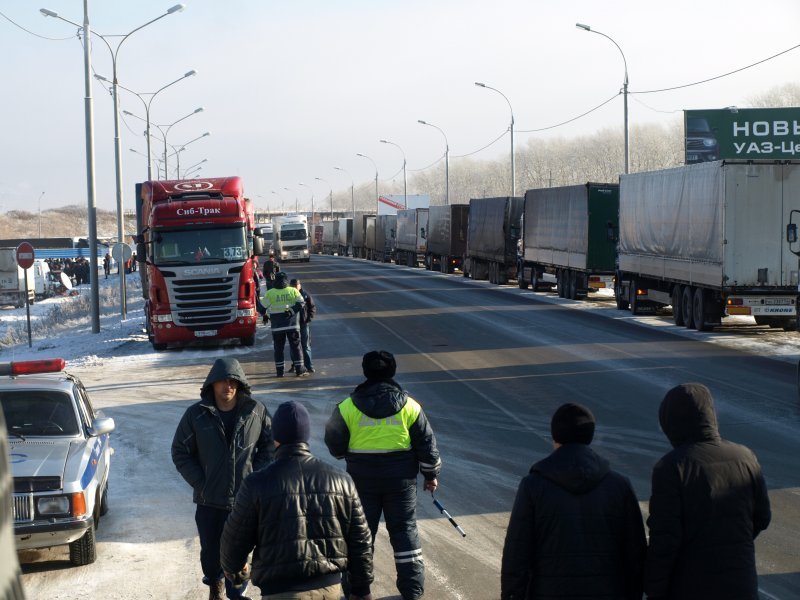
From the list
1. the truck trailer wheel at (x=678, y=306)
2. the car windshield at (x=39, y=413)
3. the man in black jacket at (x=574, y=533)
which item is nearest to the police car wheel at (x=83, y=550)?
the car windshield at (x=39, y=413)

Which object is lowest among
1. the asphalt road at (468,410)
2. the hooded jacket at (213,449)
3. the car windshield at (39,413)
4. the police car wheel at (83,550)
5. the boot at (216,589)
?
the asphalt road at (468,410)

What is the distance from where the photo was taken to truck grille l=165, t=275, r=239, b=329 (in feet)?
77.6

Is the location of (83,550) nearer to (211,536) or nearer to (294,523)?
(211,536)

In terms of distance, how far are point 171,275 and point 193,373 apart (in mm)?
3763

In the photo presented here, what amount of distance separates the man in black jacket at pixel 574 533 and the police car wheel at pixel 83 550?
4581 millimetres

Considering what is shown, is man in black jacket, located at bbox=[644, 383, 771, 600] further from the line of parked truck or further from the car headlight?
the line of parked truck

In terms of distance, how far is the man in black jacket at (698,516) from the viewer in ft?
14.4

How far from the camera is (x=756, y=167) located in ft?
75.4

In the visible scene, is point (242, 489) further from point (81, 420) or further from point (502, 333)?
point (502, 333)

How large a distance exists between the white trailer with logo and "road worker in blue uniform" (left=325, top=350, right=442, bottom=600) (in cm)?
1730

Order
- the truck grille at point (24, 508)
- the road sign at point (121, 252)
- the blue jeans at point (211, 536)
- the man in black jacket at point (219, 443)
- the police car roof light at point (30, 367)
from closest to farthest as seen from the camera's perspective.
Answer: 1. the man in black jacket at point (219, 443)
2. the blue jeans at point (211, 536)
3. the truck grille at point (24, 508)
4. the police car roof light at point (30, 367)
5. the road sign at point (121, 252)

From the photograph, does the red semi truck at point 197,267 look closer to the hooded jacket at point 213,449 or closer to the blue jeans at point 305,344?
the blue jeans at point 305,344

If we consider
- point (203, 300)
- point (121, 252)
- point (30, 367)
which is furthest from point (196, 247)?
point (30, 367)

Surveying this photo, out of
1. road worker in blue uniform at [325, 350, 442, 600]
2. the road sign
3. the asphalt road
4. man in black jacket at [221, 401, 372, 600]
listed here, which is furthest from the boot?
the road sign
